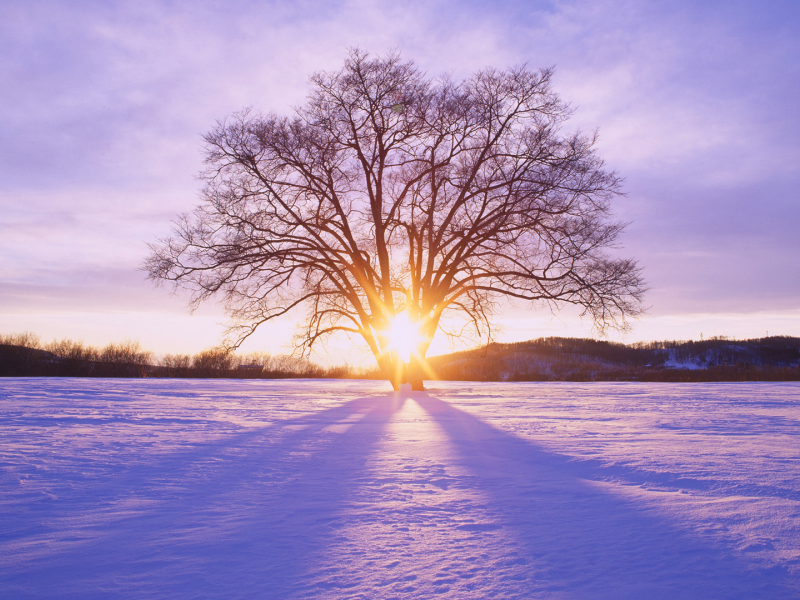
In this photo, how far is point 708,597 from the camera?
241 cm

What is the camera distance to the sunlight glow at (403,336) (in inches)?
669

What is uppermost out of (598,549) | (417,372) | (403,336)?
(403,336)

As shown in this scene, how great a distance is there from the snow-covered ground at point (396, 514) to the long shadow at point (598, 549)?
0.04 feet

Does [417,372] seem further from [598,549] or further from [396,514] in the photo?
[598,549]

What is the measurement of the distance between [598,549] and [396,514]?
1.34 m

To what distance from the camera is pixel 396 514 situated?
3549 mm

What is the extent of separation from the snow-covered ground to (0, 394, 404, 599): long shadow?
2 cm

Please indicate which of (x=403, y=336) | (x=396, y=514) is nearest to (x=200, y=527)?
(x=396, y=514)

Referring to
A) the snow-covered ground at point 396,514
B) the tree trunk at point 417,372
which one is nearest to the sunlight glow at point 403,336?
the tree trunk at point 417,372

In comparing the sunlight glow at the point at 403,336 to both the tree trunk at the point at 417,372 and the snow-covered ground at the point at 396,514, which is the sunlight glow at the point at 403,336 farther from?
the snow-covered ground at the point at 396,514

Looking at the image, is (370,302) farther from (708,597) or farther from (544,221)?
(708,597)

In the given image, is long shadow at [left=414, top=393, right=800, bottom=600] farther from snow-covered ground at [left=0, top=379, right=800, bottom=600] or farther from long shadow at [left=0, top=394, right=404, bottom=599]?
long shadow at [left=0, top=394, right=404, bottom=599]

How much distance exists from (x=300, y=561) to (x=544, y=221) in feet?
48.5

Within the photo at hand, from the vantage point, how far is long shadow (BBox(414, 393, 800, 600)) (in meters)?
2.48
